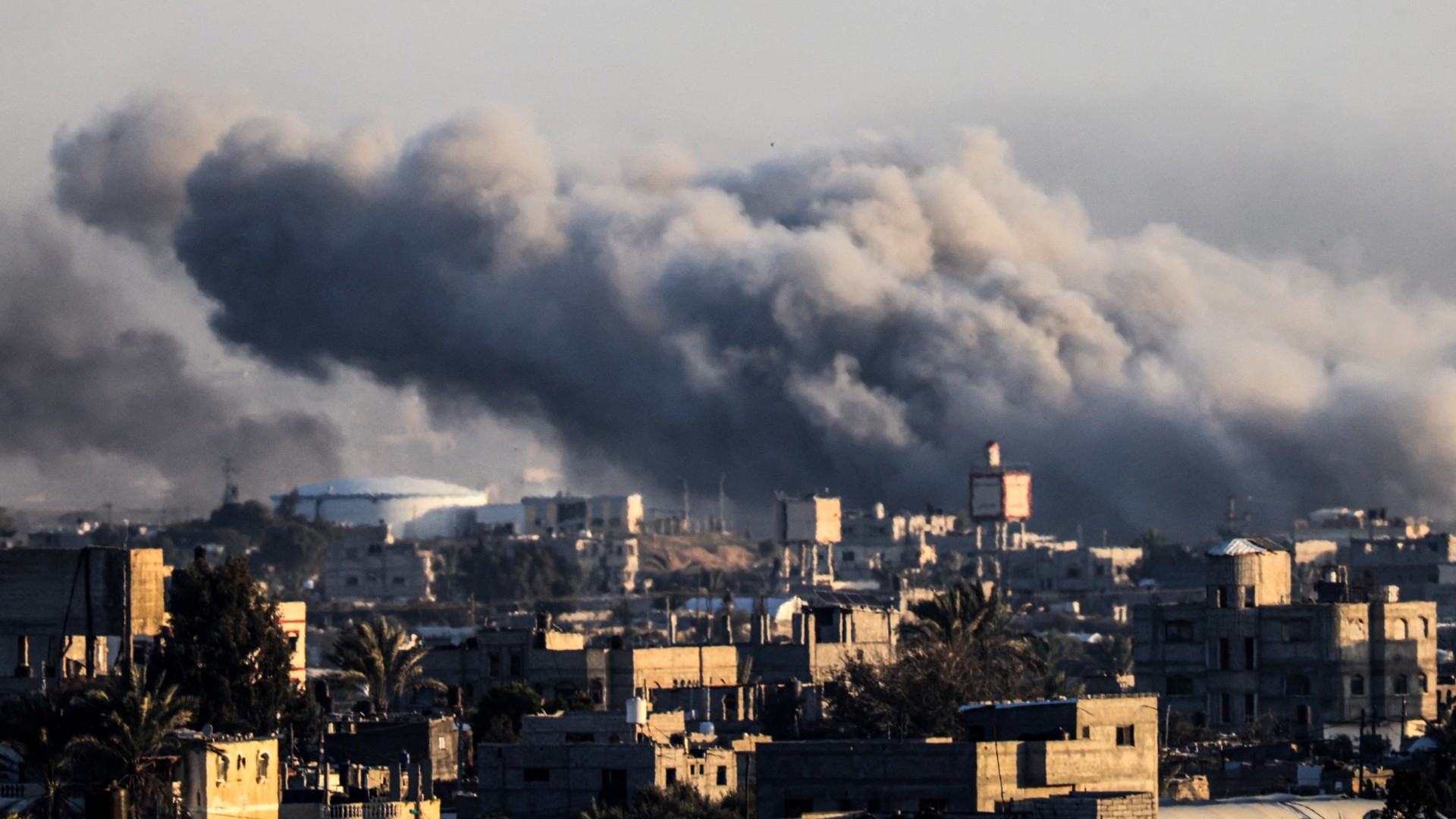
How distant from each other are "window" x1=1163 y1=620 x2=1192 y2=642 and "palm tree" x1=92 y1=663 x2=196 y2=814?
38.0 m

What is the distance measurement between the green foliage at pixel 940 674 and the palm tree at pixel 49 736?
13861 mm

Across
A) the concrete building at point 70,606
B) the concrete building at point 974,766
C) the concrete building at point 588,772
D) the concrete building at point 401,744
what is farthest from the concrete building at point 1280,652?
the concrete building at point 588,772

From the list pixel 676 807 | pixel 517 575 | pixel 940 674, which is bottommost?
pixel 676 807

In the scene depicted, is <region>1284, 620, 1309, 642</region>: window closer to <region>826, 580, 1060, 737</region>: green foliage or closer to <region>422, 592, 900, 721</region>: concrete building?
<region>826, 580, 1060, 737</region>: green foliage

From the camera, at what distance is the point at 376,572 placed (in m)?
178

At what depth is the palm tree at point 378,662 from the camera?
65250 millimetres

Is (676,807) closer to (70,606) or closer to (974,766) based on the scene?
(974,766)

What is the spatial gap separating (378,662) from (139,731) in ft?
70.6

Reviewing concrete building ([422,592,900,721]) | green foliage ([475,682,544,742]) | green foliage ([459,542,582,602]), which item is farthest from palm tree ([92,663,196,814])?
green foliage ([459,542,582,602])

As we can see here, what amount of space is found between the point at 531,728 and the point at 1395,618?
3114cm

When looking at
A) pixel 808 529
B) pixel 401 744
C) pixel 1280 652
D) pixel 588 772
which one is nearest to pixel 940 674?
pixel 401 744

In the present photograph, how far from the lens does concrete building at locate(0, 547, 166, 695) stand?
59.0 m

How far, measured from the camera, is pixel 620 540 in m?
190

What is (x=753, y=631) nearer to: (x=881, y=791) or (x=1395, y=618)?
(x=1395, y=618)
